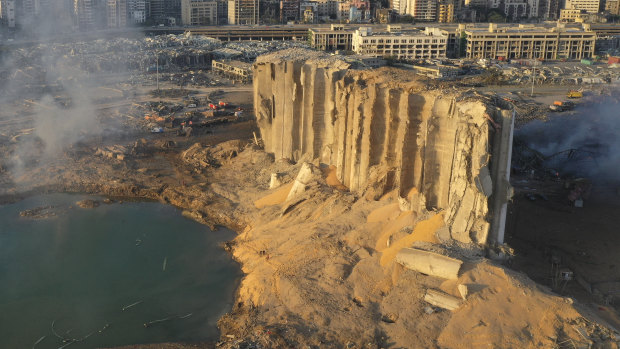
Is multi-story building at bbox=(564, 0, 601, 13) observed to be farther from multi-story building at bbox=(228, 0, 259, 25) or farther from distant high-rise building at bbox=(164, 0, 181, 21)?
distant high-rise building at bbox=(164, 0, 181, 21)

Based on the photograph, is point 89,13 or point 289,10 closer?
point 89,13

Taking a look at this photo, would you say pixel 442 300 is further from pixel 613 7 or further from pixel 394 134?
pixel 613 7

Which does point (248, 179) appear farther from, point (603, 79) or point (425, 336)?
point (603, 79)

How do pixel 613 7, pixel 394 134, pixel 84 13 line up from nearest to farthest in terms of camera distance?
1. pixel 394 134
2. pixel 84 13
3. pixel 613 7

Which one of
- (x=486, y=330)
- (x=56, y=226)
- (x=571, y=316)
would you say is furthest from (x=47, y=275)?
(x=571, y=316)

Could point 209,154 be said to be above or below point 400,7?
below

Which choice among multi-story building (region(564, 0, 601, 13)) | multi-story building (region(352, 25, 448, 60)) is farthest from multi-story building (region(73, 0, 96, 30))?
Answer: multi-story building (region(564, 0, 601, 13))

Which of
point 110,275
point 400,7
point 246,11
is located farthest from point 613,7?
point 110,275
